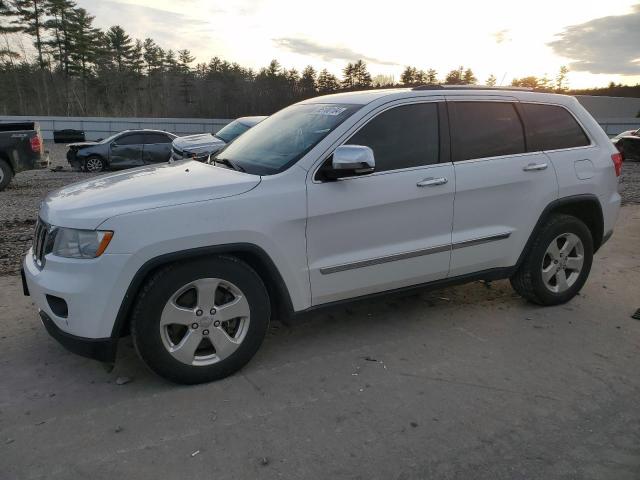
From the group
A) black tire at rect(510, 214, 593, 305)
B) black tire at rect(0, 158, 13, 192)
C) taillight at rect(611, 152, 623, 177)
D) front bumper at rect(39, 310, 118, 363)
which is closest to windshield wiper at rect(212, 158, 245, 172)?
front bumper at rect(39, 310, 118, 363)

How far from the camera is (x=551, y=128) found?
14.5 feet

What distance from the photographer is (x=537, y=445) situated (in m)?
2.70

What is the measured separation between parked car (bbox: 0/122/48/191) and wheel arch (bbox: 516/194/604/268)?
10777mm

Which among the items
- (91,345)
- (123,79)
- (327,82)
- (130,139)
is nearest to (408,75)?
(327,82)

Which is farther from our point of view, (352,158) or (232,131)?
(232,131)

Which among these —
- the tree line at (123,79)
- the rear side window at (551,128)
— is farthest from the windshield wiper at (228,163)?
the tree line at (123,79)

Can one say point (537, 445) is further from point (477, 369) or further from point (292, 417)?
point (292, 417)

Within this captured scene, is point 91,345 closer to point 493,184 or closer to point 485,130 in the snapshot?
point 493,184

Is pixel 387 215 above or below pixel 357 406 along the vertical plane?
above

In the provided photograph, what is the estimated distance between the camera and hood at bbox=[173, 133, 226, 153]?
11.0m

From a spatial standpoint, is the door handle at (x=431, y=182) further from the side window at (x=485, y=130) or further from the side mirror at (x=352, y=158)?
the side mirror at (x=352, y=158)

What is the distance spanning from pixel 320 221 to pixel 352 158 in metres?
0.46

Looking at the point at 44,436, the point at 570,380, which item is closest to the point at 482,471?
the point at 570,380

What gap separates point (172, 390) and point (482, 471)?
1.84m
